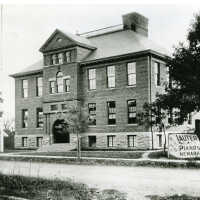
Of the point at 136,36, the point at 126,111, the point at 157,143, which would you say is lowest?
the point at 157,143

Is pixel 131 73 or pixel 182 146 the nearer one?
pixel 182 146

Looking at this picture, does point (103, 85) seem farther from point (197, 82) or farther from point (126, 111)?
point (197, 82)

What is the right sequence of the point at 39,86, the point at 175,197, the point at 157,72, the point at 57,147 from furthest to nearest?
1. the point at 39,86
2. the point at 57,147
3. the point at 157,72
4. the point at 175,197

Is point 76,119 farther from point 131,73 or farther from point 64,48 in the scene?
point 64,48

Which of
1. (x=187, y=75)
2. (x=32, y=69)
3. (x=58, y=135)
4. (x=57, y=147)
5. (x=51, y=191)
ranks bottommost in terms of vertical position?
(x=57, y=147)

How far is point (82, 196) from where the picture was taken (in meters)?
10.1

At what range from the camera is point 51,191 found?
10805 mm

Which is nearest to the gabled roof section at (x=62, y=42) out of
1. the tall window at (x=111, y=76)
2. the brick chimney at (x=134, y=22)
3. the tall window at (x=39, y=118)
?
the tall window at (x=111, y=76)

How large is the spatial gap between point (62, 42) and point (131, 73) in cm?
765

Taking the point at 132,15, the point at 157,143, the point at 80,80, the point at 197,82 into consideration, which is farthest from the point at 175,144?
the point at 132,15

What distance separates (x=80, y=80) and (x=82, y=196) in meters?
25.2

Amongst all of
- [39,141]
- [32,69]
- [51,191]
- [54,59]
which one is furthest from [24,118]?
[51,191]

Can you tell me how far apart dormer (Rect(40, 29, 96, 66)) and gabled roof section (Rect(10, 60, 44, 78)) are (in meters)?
2.79

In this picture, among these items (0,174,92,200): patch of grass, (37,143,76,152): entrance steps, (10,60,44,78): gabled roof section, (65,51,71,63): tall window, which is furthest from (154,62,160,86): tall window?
(0,174,92,200): patch of grass
